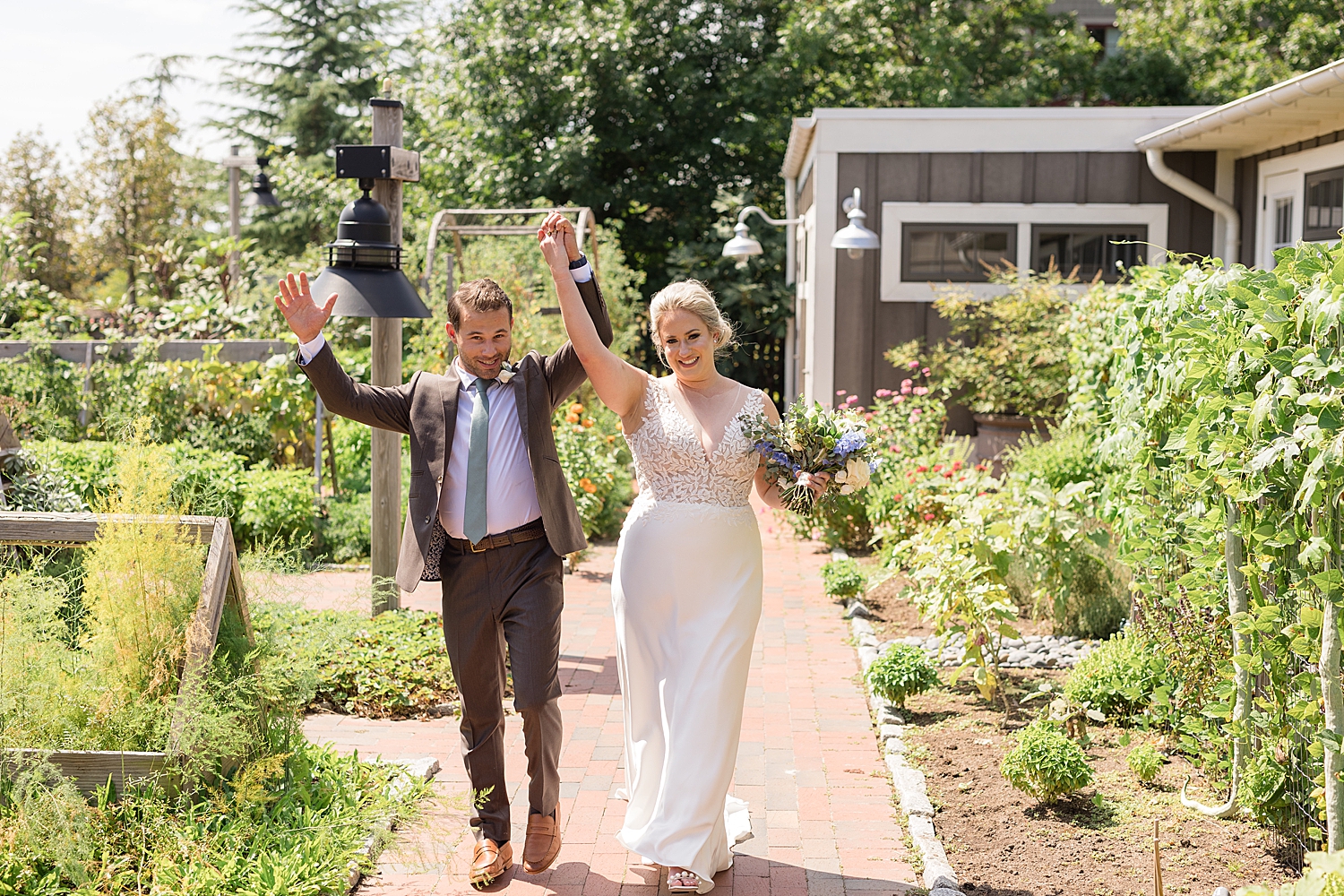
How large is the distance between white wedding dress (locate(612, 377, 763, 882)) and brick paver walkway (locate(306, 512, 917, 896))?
22 centimetres

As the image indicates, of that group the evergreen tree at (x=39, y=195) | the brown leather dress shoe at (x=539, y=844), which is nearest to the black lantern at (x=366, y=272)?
the brown leather dress shoe at (x=539, y=844)

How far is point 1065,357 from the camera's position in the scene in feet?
30.6

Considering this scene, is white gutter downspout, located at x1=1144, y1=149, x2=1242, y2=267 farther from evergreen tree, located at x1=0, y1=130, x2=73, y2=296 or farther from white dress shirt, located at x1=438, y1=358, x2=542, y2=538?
evergreen tree, located at x1=0, y1=130, x2=73, y2=296

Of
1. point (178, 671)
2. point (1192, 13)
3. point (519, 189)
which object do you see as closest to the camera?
point (178, 671)

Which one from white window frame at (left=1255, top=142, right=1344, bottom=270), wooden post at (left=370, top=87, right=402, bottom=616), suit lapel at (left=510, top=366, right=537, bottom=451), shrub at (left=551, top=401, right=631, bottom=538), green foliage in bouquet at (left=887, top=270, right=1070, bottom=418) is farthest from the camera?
green foliage in bouquet at (left=887, top=270, right=1070, bottom=418)

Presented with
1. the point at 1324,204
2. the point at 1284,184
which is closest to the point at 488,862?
the point at 1324,204

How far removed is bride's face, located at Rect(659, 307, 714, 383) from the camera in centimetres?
354

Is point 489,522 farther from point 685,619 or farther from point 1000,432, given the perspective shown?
point 1000,432

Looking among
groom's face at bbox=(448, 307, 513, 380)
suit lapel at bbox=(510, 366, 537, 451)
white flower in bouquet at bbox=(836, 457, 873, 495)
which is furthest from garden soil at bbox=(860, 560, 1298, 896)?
groom's face at bbox=(448, 307, 513, 380)

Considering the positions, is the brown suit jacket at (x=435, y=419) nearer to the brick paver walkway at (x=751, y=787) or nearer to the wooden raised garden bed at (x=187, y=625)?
the wooden raised garden bed at (x=187, y=625)

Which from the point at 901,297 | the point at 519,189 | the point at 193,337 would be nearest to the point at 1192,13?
the point at 519,189

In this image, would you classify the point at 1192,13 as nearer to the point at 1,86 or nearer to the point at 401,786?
the point at 1,86

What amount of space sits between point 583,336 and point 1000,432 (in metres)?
7.13

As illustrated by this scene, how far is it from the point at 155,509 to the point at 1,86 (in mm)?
19061
